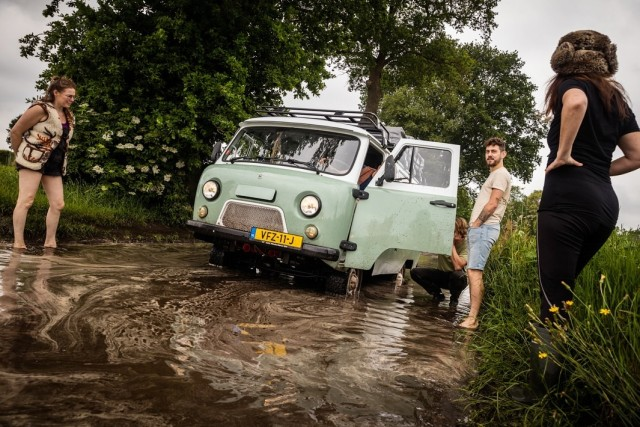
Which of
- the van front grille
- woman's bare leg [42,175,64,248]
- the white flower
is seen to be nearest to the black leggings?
the van front grille

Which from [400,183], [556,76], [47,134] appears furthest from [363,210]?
[47,134]

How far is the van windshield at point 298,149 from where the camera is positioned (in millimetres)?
6160

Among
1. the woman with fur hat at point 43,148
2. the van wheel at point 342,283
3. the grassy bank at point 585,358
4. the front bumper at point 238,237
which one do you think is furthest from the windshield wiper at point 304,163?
the grassy bank at point 585,358

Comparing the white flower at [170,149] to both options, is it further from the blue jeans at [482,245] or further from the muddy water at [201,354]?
the blue jeans at [482,245]

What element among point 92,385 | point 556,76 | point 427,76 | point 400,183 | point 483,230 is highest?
point 427,76

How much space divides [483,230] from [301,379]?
3002 mm

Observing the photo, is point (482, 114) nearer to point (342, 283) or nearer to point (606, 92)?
point (342, 283)

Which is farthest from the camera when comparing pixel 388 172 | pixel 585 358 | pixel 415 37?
pixel 415 37

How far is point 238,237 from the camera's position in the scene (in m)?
5.65

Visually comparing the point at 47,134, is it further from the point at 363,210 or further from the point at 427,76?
the point at 427,76

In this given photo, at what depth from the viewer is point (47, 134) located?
18.3 feet

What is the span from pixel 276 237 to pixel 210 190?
3.80ft

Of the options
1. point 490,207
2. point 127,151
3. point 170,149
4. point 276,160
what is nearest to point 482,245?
point 490,207

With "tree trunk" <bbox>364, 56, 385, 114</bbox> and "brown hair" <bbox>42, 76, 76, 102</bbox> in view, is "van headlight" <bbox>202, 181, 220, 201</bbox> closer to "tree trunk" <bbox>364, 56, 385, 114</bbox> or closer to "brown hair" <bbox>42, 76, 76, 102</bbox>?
"brown hair" <bbox>42, 76, 76, 102</bbox>
